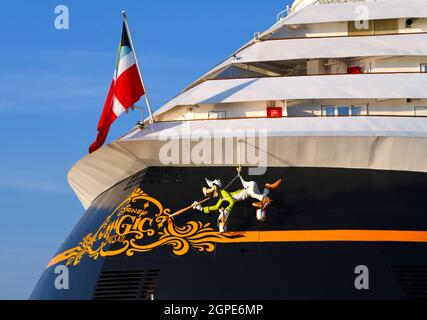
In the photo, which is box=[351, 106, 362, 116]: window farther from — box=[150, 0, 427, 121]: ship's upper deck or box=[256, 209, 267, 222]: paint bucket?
box=[256, 209, 267, 222]: paint bucket

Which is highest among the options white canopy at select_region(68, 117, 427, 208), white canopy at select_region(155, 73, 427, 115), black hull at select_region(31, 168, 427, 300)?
white canopy at select_region(155, 73, 427, 115)

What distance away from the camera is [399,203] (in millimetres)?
20969

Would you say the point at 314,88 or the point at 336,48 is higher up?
the point at 336,48

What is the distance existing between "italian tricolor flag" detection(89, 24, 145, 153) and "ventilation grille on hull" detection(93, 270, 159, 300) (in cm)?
408

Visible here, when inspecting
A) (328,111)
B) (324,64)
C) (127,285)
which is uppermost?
(324,64)

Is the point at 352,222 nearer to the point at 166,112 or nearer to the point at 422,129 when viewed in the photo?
the point at 422,129

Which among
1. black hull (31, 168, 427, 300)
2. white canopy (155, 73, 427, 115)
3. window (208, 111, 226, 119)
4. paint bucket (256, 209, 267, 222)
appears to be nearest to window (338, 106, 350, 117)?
white canopy (155, 73, 427, 115)

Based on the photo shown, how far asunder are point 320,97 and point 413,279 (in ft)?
19.0

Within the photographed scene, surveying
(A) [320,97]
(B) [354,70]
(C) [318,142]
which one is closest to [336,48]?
(B) [354,70]

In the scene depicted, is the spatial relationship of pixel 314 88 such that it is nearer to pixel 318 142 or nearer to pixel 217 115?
pixel 217 115

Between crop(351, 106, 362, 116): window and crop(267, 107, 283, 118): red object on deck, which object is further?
crop(267, 107, 283, 118): red object on deck

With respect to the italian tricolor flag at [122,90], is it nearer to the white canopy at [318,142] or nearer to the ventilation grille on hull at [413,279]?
the white canopy at [318,142]

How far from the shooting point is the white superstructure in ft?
70.7

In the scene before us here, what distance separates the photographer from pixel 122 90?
23766 millimetres
